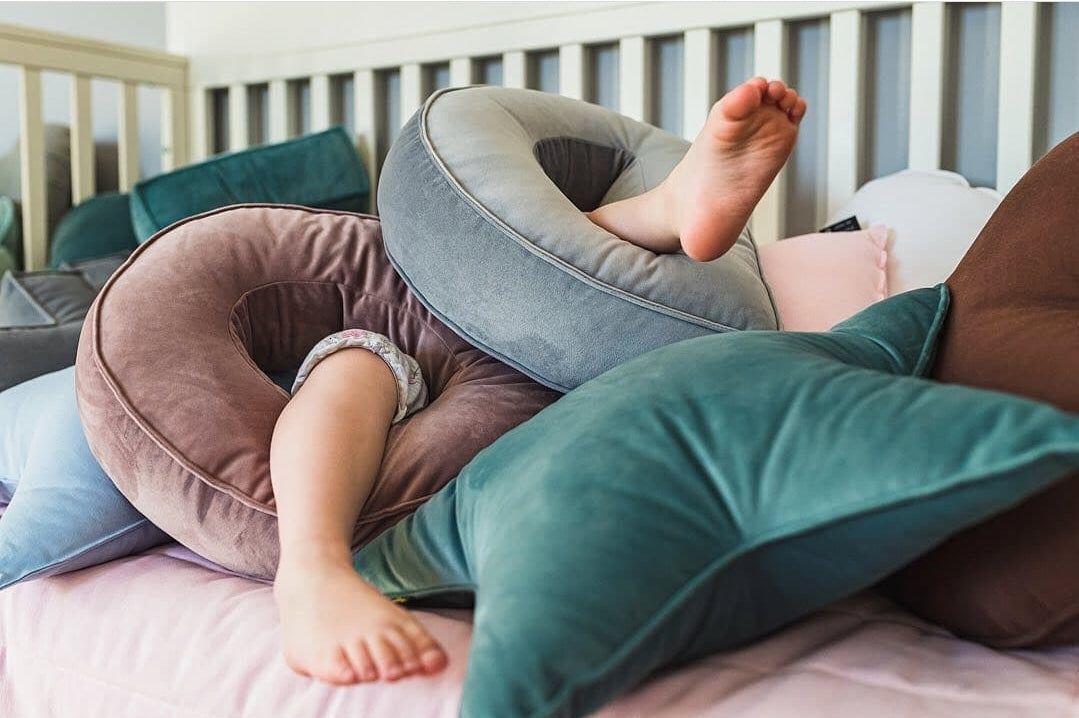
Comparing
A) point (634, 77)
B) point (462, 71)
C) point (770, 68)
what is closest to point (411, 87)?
point (462, 71)

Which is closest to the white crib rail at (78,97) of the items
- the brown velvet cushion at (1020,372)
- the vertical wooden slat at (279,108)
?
the vertical wooden slat at (279,108)

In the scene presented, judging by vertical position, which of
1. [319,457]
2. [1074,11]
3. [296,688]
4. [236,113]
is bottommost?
[296,688]

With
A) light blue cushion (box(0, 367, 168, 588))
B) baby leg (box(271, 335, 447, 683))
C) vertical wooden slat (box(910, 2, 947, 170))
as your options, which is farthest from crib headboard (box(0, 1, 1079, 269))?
light blue cushion (box(0, 367, 168, 588))

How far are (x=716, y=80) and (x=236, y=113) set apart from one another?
3.20 feet

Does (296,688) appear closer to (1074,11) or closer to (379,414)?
(379,414)

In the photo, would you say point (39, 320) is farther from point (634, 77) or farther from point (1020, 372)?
point (1020, 372)

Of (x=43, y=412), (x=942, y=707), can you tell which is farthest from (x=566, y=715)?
(x=43, y=412)

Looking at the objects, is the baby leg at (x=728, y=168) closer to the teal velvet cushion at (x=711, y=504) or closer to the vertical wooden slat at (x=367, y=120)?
the teal velvet cushion at (x=711, y=504)

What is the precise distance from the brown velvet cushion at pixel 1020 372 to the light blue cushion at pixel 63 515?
616 mm

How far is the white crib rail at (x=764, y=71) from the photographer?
1309 millimetres

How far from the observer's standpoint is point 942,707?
0.56 metres

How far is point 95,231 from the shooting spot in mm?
1779

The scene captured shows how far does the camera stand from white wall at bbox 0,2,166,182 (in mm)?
2285

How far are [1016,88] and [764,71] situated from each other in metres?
0.33
